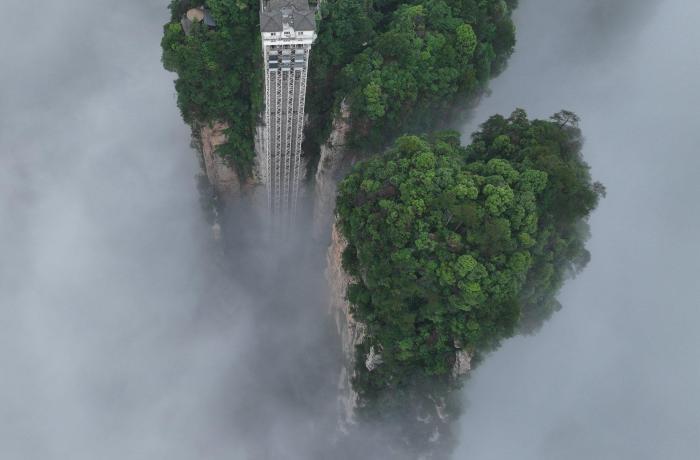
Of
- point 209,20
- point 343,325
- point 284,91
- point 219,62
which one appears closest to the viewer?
point 284,91

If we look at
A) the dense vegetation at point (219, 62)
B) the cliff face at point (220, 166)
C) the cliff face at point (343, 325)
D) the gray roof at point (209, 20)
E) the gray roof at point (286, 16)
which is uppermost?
the gray roof at point (286, 16)

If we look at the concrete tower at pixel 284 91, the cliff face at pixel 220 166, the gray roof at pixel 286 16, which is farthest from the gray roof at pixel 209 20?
Result: the gray roof at pixel 286 16

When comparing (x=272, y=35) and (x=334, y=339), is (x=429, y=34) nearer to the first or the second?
(x=272, y=35)

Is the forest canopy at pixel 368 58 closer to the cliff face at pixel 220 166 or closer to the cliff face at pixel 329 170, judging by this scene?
the cliff face at pixel 329 170

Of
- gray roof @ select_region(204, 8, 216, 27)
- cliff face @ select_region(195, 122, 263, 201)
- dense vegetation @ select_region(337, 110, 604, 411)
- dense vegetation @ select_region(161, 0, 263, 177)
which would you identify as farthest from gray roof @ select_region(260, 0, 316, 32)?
cliff face @ select_region(195, 122, 263, 201)

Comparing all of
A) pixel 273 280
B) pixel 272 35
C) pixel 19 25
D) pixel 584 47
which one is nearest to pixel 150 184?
pixel 273 280

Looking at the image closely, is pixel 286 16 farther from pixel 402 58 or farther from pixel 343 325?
pixel 343 325

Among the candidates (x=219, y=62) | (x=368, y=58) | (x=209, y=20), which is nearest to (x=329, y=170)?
(x=368, y=58)
